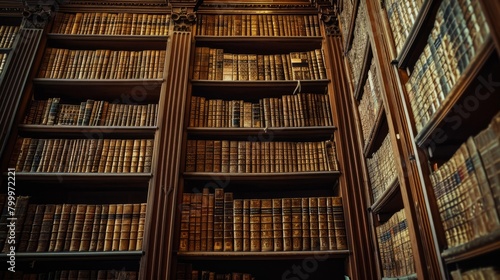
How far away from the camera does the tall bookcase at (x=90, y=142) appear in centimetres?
192

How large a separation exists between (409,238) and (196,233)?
1101mm

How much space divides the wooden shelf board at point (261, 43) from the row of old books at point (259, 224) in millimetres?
1183

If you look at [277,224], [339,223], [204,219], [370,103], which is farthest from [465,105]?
[204,219]

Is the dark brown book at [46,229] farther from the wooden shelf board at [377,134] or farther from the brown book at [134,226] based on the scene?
the wooden shelf board at [377,134]

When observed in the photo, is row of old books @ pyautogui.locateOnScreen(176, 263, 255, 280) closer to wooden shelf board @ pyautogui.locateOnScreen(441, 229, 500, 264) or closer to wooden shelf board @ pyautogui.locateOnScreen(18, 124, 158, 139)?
wooden shelf board @ pyautogui.locateOnScreen(18, 124, 158, 139)

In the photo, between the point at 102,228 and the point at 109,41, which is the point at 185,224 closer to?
the point at 102,228

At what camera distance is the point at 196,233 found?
1973 mm

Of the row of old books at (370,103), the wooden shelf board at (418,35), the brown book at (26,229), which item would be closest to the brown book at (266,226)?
the row of old books at (370,103)

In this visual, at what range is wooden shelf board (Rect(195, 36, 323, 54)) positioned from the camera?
8.50ft

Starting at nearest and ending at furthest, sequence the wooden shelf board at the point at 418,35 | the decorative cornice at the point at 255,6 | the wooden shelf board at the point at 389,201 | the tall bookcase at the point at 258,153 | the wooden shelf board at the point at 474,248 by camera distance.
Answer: the wooden shelf board at the point at 474,248, the wooden shelf board at the point at 418,35, the wooden shelf board at the point at 389,201, the tall bookcase at the point at 258,153, the decorative cornice at the point at 255,6

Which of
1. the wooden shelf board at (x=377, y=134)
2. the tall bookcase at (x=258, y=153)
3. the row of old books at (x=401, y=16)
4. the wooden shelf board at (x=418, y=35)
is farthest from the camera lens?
the tall bookcase at (x=258, y=153)

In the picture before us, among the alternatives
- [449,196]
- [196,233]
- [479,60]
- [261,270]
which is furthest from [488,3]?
[261,270]

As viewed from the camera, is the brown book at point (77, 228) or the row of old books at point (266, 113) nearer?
the brown book at point (77, 228)

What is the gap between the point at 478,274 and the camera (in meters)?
0.95
